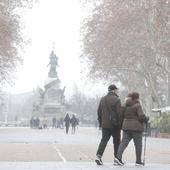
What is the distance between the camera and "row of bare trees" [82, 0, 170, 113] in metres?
60.5

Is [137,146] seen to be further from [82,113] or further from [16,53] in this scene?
[82,113]

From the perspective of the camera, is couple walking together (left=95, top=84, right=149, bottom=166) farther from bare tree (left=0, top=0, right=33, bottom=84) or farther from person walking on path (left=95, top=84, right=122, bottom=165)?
bare tree (left=0, top=0, right=33, bottom=84)

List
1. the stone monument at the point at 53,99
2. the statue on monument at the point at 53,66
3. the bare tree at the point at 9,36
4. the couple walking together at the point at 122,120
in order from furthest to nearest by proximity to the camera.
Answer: the statue on monument at the point at 53,66
the stone monument at the point at 53,99
the bare tree at the point at 9,36
the couple walking together at the point at 122,120

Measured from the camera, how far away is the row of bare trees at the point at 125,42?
199 ft

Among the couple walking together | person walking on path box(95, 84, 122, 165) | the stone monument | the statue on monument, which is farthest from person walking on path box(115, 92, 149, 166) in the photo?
the statue on monument

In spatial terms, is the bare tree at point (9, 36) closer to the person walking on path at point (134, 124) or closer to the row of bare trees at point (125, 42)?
the row of bare trees at point (125, 42)

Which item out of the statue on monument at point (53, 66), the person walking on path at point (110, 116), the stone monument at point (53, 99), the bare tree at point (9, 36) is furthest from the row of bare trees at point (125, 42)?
the statue on monument at point (53, 66)

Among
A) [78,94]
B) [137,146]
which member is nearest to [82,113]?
[78,94]

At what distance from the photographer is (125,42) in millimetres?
66750

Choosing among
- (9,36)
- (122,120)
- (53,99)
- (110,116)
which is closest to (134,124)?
(122,120)

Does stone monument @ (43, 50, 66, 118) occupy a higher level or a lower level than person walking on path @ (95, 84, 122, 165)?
higher

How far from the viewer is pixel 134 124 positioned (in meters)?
18.1

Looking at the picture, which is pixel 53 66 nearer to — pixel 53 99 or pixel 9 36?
pixel 53 99

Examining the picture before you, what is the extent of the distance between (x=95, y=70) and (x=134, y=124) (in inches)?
2228
